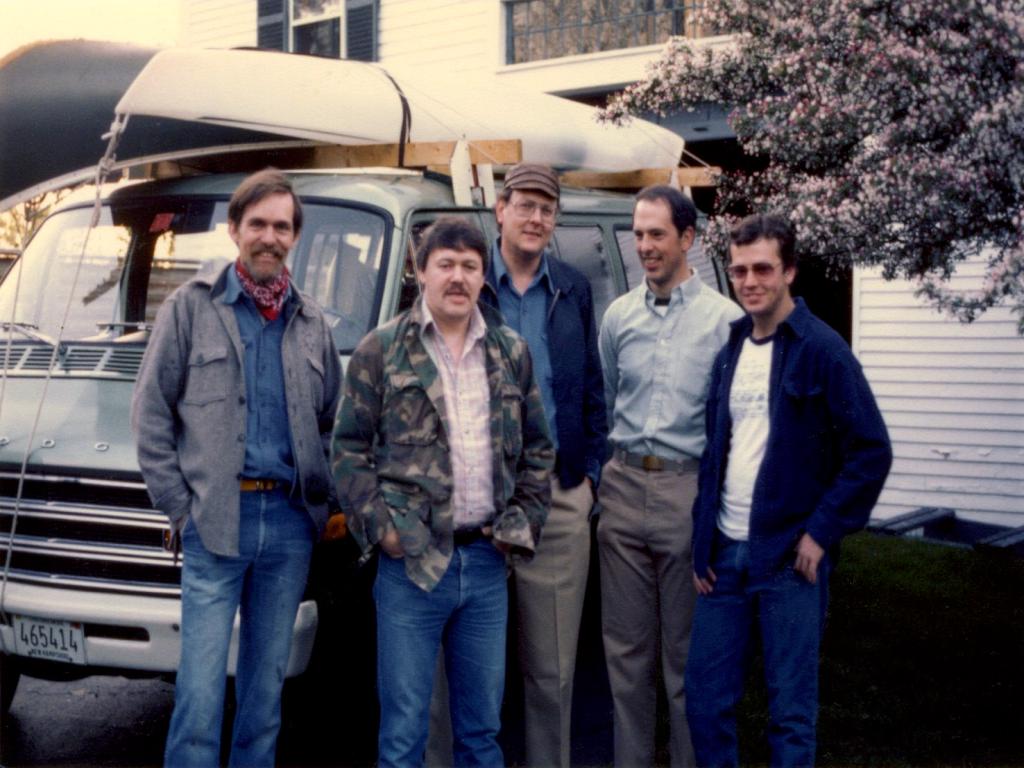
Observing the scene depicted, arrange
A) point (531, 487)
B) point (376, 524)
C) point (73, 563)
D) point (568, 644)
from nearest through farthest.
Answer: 1. point (376, 524)
2. point (531, 487)
3. point (568, 644)
4. point (73, 563)

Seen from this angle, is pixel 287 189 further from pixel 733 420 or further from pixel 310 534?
pixel 733 420

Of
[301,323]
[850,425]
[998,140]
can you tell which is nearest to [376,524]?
[301,323]

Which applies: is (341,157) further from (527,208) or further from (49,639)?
(49,639)

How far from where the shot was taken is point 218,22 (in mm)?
15836

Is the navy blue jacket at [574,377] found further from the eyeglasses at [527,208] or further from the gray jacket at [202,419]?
the gray jacket at [202,419]

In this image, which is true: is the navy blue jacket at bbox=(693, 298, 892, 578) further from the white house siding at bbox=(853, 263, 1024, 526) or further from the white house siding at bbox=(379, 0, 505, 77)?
the white house siding at bbox=(379, 0, 505, 77)

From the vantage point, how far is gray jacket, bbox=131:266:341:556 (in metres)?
3.93

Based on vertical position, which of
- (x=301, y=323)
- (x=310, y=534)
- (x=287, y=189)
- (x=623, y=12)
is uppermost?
(x=623, y=12)

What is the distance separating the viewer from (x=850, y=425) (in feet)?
12.6

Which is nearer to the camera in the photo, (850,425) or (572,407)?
(850,425)

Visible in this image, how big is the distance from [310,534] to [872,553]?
669 cm

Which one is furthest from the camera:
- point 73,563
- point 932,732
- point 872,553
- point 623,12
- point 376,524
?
point 623,12

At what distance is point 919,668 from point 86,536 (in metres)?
4.16

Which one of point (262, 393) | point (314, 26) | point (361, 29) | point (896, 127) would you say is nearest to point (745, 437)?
point (262, 393)
